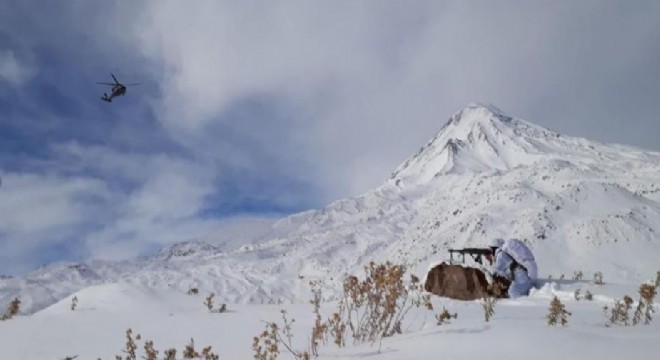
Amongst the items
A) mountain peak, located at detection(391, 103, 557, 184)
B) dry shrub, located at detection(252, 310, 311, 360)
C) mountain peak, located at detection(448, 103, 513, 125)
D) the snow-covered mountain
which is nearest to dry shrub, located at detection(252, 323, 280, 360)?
dry shrub, located at detection(252, 310, 311, 360)

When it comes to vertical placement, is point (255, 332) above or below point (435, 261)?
below

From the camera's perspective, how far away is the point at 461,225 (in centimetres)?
4175

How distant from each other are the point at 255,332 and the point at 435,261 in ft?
43.8

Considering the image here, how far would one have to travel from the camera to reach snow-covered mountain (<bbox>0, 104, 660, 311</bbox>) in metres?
29.2

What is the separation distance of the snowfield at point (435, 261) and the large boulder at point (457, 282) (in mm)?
1710

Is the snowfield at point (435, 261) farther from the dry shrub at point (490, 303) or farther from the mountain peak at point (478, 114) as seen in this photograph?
the mountain peak at point (478, 114)

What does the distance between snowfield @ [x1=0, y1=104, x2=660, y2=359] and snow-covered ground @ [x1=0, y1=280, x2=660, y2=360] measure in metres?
0.02

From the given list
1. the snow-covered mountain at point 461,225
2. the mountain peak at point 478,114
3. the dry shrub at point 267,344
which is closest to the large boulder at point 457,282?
the snow-covered mountain at point 461,225

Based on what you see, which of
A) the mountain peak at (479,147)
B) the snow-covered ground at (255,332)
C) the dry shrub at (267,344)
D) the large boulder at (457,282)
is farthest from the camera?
the mountain peak at (479,147)

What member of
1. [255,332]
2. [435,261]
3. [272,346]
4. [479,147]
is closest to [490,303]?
[255,332]

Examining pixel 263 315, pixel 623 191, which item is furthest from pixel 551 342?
pixel 623 191

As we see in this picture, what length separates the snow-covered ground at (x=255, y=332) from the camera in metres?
3.35

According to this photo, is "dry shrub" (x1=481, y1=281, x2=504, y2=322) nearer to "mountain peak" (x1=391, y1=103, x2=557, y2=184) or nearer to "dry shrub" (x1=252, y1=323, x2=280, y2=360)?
"dry shrub" (x1=252, y1=323, x2=280, y2=360)

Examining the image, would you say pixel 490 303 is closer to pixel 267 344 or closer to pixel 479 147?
pixel 267 344
